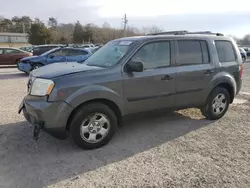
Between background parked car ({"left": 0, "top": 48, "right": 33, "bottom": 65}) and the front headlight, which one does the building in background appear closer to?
background parked car ({"left": 0, "top": 48, "right": 33, "bottom": 65})

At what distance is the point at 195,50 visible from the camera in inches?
205

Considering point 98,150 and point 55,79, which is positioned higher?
point 55,79

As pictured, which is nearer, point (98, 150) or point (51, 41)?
point (98, 150)

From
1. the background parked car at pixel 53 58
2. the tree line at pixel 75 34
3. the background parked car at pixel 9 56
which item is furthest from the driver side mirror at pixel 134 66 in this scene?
the tree line at pixel 75 34

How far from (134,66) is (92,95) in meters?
0.84

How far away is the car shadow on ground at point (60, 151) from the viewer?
11.3 ft

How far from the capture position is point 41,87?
157 inches

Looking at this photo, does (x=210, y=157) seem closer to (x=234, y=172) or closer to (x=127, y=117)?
(x=234, y=172)

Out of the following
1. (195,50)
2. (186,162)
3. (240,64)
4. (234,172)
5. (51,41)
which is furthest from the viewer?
(51,41)

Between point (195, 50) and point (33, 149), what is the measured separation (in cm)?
352

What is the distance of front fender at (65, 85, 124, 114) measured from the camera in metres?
3.91

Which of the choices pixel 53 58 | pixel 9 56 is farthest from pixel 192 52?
pixel 9 56

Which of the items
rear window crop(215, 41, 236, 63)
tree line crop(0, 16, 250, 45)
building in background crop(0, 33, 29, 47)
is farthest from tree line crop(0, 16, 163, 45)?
rear window crop(215, 41, 236, 63)

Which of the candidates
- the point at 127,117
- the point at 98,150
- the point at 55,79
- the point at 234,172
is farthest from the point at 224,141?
the point at 55,79
